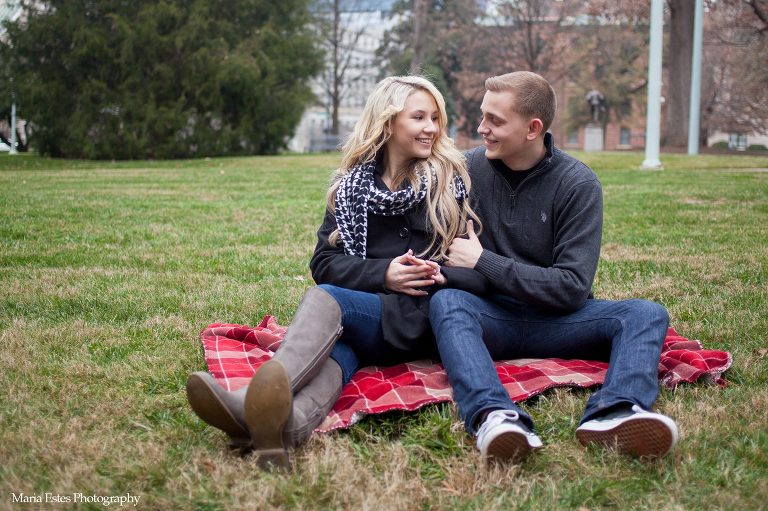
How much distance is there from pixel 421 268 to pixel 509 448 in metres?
0.91

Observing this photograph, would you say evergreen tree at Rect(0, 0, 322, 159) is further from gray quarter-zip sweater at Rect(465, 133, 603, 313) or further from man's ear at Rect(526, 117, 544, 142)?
man's ear at Rect(526, 117, 544, 142)

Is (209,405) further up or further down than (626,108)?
further down

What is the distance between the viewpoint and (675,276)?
4.99 meters

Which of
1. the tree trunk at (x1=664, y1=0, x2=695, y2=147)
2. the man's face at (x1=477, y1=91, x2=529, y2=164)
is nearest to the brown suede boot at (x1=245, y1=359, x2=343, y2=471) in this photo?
the man's face at (x1=477, y1=91, x2=529, y2=164)

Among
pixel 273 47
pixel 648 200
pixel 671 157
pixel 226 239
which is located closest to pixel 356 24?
pixel 273 47

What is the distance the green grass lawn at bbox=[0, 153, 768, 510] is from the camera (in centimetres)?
199

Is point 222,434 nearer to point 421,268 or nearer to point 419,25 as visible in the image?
point 421,268

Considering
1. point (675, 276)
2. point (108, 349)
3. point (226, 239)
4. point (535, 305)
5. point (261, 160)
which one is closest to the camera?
point (535, 305)

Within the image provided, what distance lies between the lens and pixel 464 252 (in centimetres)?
289

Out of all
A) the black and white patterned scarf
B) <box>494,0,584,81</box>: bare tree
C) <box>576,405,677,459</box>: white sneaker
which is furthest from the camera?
<box>494,0,584,81</box>: bare tree

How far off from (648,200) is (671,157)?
1184cm

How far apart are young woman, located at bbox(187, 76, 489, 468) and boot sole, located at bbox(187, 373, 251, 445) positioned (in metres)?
0.30

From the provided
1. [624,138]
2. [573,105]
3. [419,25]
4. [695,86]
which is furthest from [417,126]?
[624,138]

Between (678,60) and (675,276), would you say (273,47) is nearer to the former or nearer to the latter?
(678,60)
